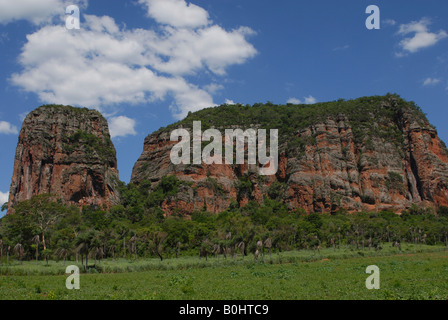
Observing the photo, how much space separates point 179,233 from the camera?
86375 mm

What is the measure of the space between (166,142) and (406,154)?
85221 millimetres

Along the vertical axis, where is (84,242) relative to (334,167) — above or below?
below

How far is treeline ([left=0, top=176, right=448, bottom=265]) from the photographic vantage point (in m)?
72.9

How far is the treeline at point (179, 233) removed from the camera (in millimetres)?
72938

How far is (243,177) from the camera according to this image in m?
144

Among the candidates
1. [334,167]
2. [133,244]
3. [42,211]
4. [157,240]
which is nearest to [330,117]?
[334,167]

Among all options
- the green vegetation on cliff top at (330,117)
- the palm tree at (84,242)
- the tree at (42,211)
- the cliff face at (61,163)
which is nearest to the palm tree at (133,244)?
the tree at (42,211)

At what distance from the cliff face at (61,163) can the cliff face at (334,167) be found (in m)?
20.6

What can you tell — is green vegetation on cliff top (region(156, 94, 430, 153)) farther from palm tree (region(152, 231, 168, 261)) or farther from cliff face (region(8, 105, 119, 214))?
palm tree (region(152, 231, 168, 261))

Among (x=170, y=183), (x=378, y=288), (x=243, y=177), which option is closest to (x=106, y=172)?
(x=170, y=183)

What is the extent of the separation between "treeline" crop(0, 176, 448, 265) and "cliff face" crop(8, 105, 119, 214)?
822cm

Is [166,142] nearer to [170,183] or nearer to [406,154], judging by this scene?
[170,183]

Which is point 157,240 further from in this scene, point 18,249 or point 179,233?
point 18,249

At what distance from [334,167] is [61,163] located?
85435mm
